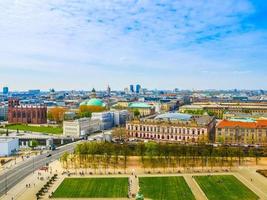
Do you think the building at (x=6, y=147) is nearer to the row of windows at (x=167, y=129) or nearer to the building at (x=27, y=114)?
the row of windows at (x=167, y=129)

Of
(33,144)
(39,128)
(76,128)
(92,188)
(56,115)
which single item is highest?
(56,115)

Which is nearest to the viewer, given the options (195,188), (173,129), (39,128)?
(195,188)

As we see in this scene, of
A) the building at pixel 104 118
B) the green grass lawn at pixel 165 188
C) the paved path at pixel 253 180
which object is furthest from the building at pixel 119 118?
the green grass lawn at pixel 165 188

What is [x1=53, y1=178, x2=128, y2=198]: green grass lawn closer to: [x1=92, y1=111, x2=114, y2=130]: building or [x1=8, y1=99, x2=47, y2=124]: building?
[x1=92, y1=111, x2=114, y2=130]: building

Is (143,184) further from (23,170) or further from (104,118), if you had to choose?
(104,118)

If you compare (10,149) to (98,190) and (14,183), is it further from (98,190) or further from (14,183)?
(98,190)

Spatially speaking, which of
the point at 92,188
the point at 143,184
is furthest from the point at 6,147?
the point at 143,184
